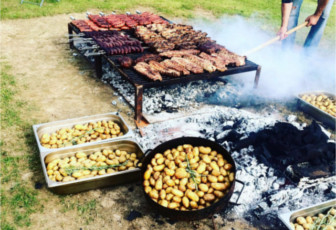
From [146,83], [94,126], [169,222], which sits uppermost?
[146,83]

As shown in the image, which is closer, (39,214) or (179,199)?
(179,199)

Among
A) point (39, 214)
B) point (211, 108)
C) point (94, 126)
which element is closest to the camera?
point (39, 214)

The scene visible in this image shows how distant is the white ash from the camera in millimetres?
4293

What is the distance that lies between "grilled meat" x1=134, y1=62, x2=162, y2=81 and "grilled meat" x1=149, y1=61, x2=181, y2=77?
0.11 meters

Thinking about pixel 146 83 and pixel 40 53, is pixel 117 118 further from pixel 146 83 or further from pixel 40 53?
pixel 40 53

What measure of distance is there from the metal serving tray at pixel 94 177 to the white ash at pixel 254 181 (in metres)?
0.50

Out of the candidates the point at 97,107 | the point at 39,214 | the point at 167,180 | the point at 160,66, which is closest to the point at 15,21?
the point at 97,107

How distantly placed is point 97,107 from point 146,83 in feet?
4.91

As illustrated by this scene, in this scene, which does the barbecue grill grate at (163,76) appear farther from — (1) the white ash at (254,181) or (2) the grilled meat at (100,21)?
(2) the grilled meat at (100,21)

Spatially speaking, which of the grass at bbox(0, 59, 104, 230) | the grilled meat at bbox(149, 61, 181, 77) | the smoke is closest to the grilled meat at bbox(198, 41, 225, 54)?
the smoke

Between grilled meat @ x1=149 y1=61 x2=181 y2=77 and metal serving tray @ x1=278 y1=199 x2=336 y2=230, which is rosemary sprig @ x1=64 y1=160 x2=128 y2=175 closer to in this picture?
grilled meat @ x1=149 y1=61 x2=181 y2=77

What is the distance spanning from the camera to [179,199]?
3668 millimetres

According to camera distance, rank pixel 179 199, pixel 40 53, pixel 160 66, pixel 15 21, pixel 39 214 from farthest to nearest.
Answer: pixel 15 21, pixel 40 53, pixel 160 66, pixel 39 214, pixel 179 199

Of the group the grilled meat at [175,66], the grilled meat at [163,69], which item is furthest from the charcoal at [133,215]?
the grilled meat at [175,66]
